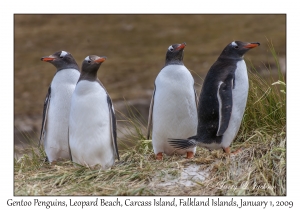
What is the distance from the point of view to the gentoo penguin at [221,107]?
5871mm

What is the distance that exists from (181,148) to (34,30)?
21070 millimetres

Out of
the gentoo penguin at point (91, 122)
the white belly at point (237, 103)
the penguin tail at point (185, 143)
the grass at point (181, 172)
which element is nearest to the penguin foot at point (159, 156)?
the grass at point (181, 172)

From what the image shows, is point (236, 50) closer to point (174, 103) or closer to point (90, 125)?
point (174, 103)

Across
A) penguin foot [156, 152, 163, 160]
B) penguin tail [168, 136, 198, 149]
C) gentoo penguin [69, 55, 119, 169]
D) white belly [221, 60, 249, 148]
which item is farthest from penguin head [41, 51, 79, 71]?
white belly [221, 60, 249, 148]

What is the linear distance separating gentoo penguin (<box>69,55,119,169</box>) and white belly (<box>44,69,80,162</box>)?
0.47 meters

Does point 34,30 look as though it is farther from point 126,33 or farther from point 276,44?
point 276,44

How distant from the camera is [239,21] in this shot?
2648 centimetres

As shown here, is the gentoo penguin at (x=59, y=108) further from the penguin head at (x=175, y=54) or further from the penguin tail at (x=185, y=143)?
the penguin tail at (x=185, y=143)

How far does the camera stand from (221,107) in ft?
19.3

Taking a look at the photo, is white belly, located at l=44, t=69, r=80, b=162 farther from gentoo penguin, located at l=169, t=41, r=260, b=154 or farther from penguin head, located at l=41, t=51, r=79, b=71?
gentoo penguin, located at l=169, t=41, r=260, b=154

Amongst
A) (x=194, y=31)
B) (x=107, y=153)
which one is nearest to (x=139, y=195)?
(x=107, y=153)

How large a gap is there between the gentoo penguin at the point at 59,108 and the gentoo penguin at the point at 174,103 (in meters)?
0.94

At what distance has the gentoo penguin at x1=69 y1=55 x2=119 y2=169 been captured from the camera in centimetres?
587

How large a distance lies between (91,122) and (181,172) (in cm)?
100
